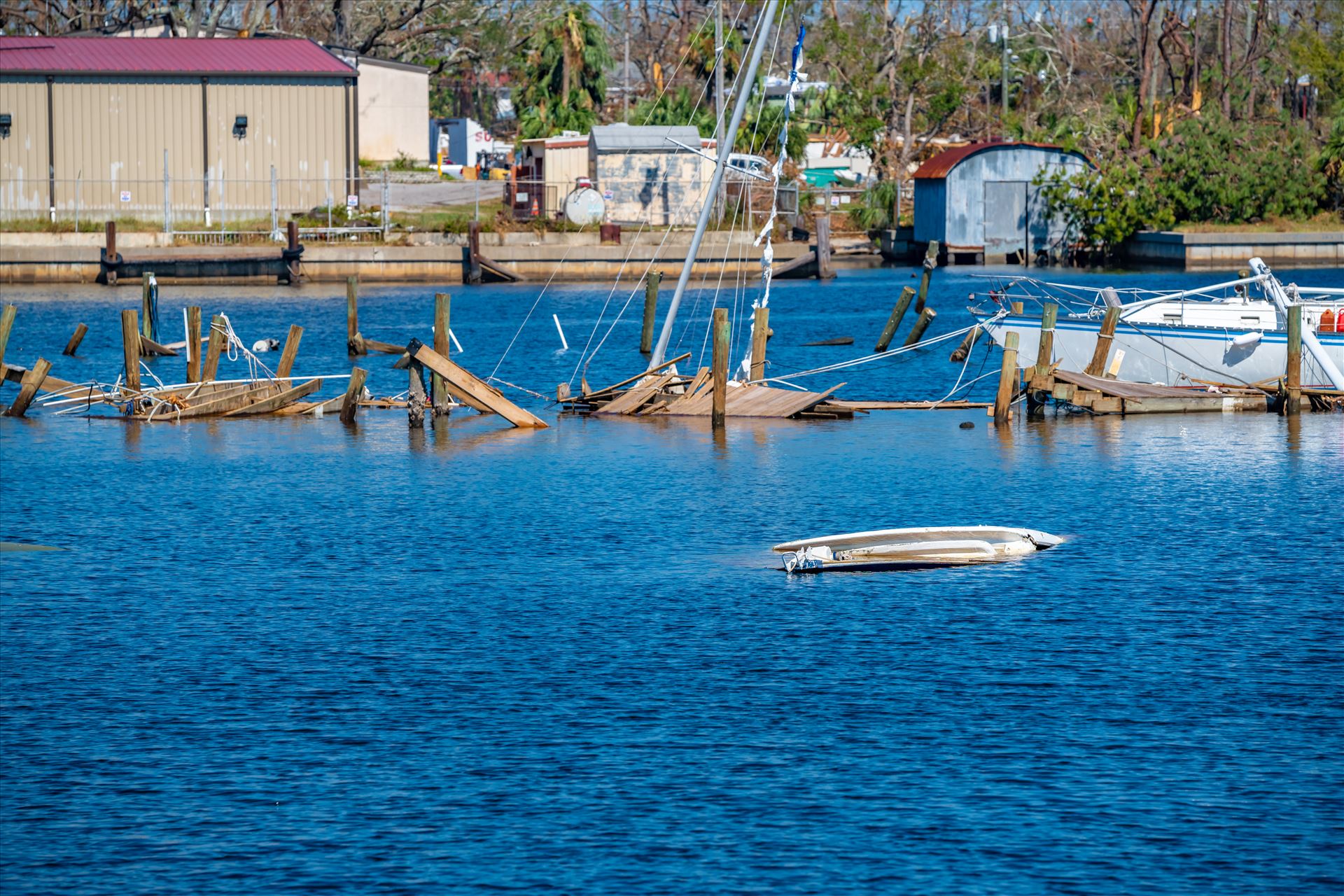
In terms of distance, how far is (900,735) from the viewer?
51.1 feet

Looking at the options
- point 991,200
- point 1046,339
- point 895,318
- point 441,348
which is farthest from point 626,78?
point 1046,339

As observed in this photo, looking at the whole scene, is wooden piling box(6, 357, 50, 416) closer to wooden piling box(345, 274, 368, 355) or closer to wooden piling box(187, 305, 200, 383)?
wooden piling box(187, 305, 200, 383)

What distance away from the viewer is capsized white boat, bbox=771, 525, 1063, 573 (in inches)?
879

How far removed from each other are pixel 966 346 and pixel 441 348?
15129mm

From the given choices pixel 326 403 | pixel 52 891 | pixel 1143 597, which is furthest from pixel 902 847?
pixel 326 403

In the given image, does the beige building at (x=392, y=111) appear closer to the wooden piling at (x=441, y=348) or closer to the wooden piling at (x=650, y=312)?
the wooden piling at (x=650, y=312)

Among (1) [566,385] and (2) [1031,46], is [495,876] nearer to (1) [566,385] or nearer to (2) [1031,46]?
(1) [566,385]

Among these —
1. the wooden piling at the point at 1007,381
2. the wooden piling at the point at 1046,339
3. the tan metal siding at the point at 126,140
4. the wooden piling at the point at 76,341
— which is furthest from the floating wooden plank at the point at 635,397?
the tan metal siding at the point at 126,140

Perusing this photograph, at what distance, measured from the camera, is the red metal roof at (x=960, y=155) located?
Answer: 270 feet

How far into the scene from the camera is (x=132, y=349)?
120 ft

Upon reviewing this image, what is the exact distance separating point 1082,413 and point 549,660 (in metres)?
20.3

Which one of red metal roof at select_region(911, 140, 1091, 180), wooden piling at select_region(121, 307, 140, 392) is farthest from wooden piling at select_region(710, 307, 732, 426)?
red metal roof at select_region(911, 140, 1091, 180)

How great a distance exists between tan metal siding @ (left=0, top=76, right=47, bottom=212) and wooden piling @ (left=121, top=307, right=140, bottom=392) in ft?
143

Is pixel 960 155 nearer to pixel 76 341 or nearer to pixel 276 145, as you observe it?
pixel 276 145
